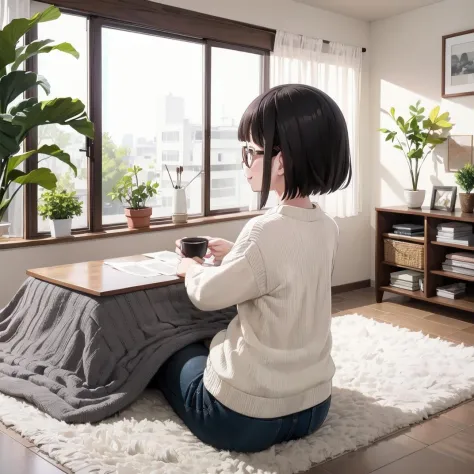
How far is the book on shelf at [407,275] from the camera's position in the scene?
454 centimetres

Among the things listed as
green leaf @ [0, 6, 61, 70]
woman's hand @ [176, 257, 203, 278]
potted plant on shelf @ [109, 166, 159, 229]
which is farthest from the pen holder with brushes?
woman's hand @ [176, 257, 203, 278]

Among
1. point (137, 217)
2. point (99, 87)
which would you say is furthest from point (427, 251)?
point (99, 87)

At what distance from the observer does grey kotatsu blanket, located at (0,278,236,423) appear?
2348 mm

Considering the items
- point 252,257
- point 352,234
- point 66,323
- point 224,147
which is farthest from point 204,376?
point 352,234

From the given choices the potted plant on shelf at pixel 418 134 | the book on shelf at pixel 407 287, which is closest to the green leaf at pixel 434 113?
the potted plant on shelf at pixel 418 134

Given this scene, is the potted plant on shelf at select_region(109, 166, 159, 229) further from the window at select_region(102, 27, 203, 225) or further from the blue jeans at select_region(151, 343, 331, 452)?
the blue jeans at select_region(151, 343, 331, 452)

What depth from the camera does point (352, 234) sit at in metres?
5.35

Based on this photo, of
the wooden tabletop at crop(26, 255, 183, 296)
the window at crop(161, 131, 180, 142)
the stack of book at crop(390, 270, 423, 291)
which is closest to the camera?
the wooden tabletop at crop(26, 255, 183, 296)

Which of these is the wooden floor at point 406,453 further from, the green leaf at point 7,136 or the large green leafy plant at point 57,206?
the large green leafy plant at point 57,206

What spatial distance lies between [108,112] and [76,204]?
27.3 inches

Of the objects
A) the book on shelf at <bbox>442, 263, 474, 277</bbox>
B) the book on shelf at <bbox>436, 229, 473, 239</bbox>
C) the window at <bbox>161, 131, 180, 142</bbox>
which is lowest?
the book on shelf at <bbox>442, 263, 474, 277</bbox>

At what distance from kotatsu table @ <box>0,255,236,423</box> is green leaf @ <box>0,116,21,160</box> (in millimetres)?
559

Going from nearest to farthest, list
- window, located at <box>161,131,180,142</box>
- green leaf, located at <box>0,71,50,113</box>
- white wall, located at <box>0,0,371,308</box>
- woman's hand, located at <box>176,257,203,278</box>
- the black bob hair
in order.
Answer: the black bob hair < woman's hand, located at <box>176,257,203,278</box> < green leaf, located at <box>0,71,50,113</box> < white wall, located at <box>0,0,371,308</box> < window, located at <box>161,131,180,142</box>

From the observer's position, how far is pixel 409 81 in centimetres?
497
